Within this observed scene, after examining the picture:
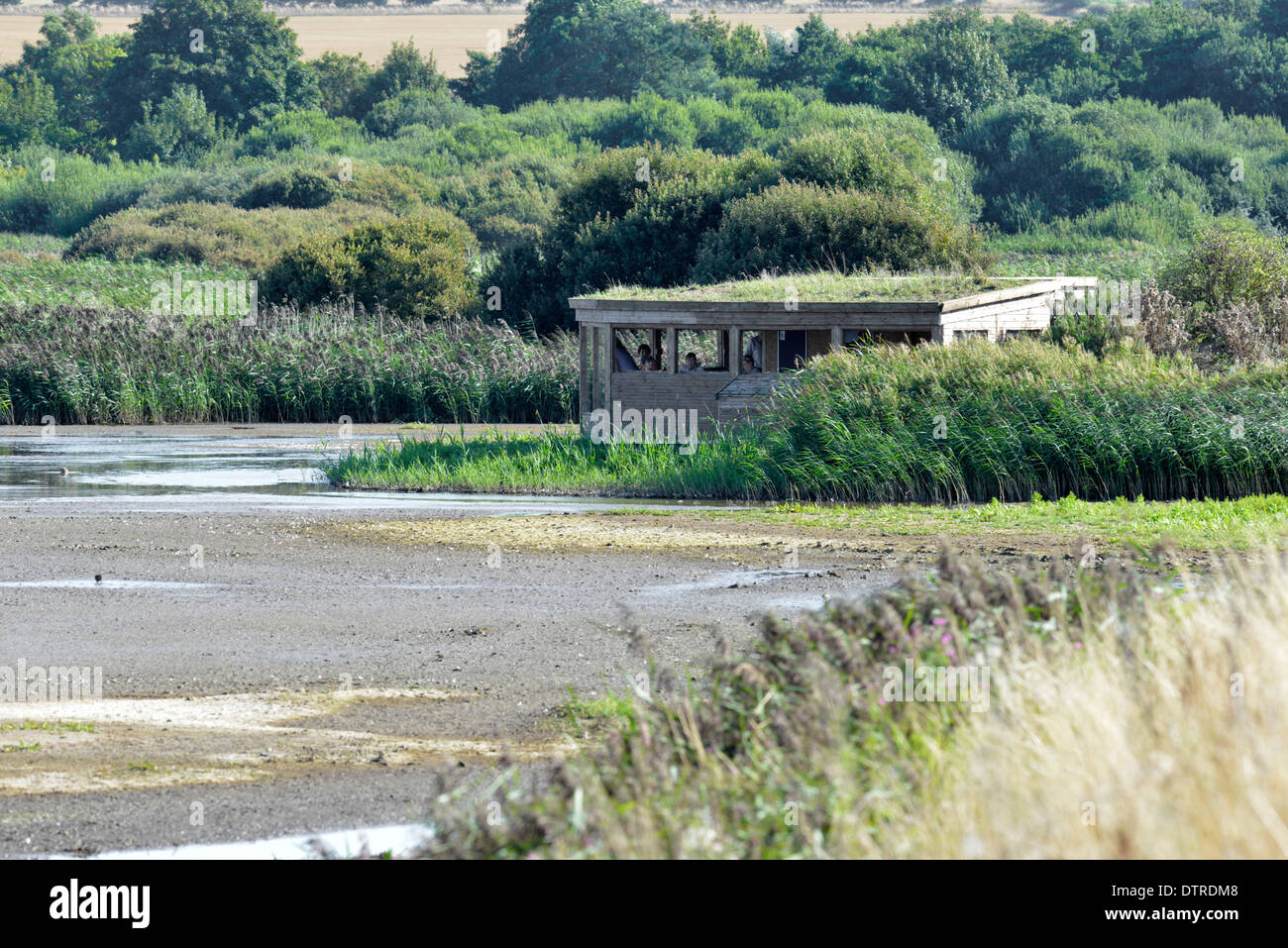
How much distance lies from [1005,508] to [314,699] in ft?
37.2

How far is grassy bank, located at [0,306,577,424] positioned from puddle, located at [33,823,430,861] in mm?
26941

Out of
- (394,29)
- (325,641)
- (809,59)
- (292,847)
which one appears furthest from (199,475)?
(394,29)

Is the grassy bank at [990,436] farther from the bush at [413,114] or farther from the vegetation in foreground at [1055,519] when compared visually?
the bush at [413,114]

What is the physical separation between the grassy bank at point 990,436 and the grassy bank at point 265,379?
33.3 feet

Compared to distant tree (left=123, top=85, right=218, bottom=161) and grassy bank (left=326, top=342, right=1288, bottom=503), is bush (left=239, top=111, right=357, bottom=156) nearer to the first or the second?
distant tree (left=123, top=85, right=218, bottom=161)

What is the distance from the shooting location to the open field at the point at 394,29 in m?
137

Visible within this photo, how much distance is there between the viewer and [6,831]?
8.41 m

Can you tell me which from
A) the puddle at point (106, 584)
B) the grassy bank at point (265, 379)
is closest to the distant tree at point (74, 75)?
the grassy bank at point (265, 379)

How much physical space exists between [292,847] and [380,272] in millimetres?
37607

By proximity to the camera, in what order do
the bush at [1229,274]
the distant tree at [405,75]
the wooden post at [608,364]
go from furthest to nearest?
the distant tree at [405,75], the bush at [1229,274], the wooden post at [608,364]

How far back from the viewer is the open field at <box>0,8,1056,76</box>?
450ft

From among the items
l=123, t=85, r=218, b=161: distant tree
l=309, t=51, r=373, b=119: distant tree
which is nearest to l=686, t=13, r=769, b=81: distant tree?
l=309, t=51, r=373, b=119: distant tree

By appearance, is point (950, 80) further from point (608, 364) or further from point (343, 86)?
point (608, 364)

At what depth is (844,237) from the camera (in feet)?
129
